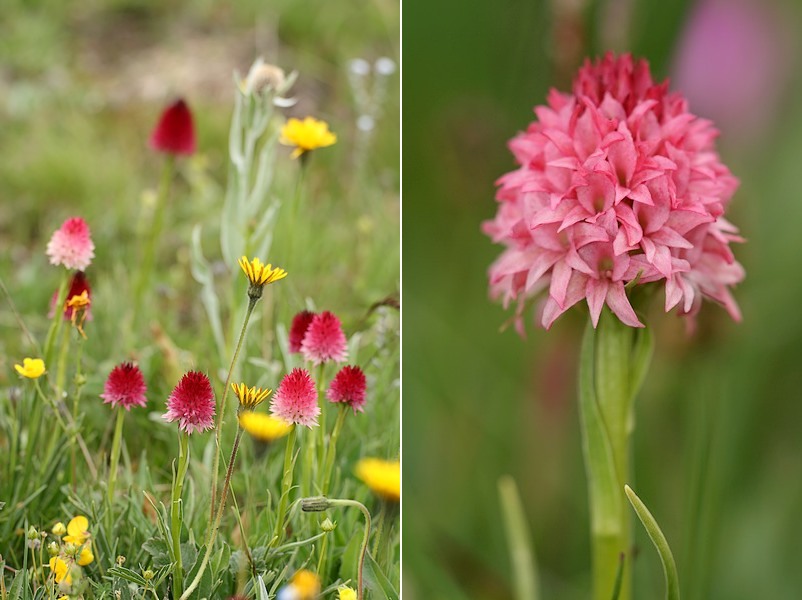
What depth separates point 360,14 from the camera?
1047 mm

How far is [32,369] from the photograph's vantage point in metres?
0.72

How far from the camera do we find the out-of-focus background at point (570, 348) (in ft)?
2.56

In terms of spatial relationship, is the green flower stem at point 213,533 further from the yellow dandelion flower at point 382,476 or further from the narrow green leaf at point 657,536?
the narrow green leaf at point 657,536

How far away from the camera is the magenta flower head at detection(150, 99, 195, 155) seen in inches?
35.5

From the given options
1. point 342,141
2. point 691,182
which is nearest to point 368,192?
point 342,141

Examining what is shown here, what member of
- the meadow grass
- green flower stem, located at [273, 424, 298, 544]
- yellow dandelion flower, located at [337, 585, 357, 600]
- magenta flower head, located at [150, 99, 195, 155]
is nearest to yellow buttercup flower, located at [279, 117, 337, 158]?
the meadow grass

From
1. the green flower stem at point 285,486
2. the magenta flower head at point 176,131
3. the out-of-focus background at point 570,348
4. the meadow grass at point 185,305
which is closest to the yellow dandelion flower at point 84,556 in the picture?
the meadow grass at point 185,305

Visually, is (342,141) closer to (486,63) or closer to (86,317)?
(486,63)

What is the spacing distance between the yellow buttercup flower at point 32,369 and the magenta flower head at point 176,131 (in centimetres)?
27

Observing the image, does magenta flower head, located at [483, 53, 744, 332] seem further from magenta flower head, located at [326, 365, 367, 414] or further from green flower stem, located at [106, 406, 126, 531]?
green flower stem, located at [106, 406, 126, 531]

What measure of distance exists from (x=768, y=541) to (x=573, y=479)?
0.58ft

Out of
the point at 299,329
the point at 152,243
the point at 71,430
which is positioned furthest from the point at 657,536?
the point at 152,243

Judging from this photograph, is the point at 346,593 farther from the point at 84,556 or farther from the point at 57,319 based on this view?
the point at 57,319

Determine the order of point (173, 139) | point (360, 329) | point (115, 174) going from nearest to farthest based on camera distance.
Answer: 1. point (360, 329)
2. point (173, 139)
3. point (115, 174)
